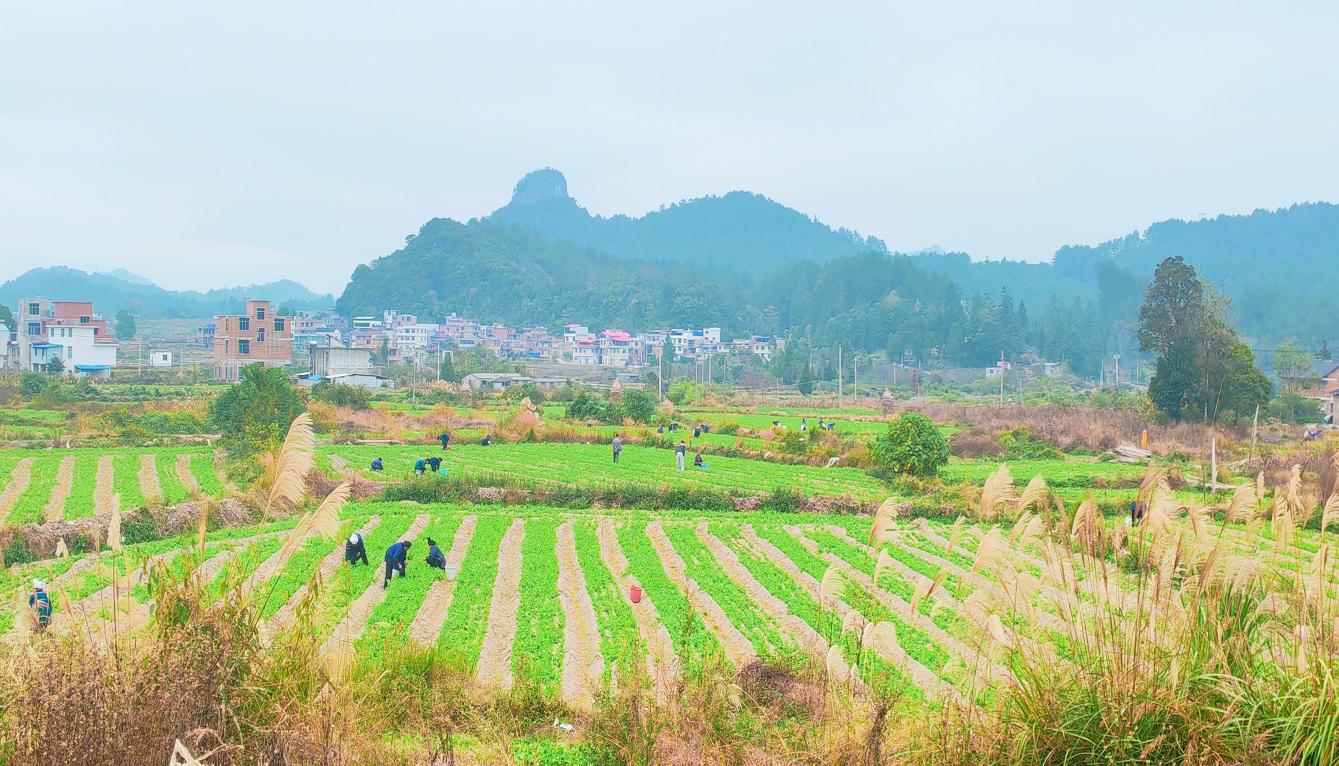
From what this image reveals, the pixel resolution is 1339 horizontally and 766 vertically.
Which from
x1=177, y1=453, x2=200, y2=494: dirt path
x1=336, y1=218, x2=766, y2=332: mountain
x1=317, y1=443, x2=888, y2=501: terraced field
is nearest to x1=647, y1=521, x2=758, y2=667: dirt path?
x1=317, y1=443, x2=888, y2=501: terraced field

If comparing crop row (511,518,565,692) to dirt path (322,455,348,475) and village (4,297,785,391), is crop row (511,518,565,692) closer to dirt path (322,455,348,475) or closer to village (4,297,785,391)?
dirt path (322,455,348,475)

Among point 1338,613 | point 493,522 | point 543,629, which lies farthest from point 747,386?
point 1338,613

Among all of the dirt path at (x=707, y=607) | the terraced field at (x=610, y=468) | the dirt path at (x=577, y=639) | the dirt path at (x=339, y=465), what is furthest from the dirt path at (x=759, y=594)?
the dirt path at (x=339, y=465)

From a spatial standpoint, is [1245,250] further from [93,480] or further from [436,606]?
[436,606]

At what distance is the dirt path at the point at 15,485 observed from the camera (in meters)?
19.2

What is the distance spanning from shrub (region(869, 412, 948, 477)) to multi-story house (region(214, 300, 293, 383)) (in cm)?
5614

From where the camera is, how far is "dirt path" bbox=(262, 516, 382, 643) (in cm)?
552

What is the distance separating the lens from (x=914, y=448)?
79.3ft

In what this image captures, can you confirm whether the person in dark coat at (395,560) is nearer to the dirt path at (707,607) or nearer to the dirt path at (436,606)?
the dirt path at (436,606)

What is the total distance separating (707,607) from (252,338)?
220 feet

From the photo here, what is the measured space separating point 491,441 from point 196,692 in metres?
29.1

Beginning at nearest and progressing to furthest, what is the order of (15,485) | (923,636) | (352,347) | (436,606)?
1. (923,636)
2. (436,606)
3. (15,485)
4. (352,347)

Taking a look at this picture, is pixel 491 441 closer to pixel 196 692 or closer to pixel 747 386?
pixel 196 692

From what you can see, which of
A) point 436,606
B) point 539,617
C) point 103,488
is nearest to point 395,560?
point 436,606
